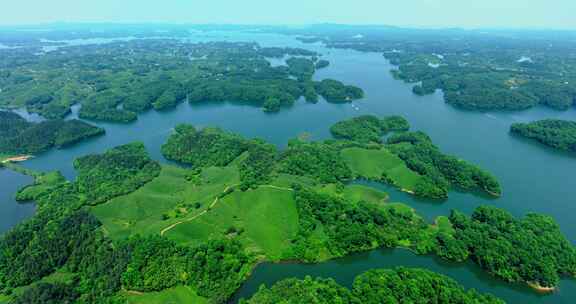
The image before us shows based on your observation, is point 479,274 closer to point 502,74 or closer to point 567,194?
point 567,194

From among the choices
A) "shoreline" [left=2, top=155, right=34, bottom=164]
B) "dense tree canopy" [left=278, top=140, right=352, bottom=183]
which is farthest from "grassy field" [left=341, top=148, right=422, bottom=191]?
"shoreline" [left=2, top=155, right=34, bottom=164]

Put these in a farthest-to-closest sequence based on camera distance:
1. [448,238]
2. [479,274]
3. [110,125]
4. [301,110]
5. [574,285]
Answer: [301,110] → [110,125] → [448,238] → [479,274] → [574,285]

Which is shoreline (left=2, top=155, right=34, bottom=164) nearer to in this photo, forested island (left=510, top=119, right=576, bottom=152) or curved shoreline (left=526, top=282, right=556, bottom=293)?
curved shoreline (left=526, top=282, right=556, bottom=293)

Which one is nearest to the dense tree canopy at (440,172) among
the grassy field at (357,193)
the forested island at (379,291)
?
the grassy field at (357,193)

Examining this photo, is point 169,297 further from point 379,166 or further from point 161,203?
point 379,166

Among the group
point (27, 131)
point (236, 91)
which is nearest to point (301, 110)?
point (236, 91)

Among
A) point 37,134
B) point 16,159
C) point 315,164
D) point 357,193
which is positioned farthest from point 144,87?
point 357,193
